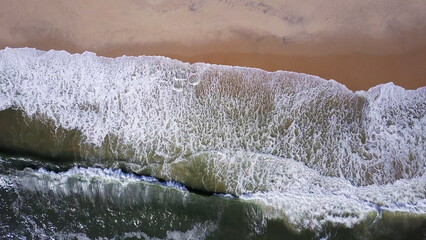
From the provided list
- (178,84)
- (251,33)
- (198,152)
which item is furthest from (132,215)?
(251,33)

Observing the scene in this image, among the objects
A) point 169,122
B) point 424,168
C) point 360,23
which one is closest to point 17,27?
point 169,122

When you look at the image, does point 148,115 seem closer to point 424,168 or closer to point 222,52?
point 222,52

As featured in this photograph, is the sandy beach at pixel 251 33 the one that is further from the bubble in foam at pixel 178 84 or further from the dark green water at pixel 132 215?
the dark green water at pixel 132 215

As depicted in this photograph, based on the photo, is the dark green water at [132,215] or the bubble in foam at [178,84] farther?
the bubble in foam at [178,84]

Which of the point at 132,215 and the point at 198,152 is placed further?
the point at 198,152

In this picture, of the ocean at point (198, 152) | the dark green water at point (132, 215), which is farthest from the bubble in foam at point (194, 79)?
the dark green water at point (132, 215)

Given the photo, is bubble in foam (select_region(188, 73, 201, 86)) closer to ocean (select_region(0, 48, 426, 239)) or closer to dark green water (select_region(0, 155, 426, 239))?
ocean (select_region(0, 48, 426, 239))

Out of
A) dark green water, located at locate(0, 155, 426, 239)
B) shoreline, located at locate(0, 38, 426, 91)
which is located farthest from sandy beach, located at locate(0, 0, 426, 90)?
dark green water, located at locate(0, 155, 426, 239)

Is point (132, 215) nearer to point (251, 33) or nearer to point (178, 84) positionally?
point (178, 84)
